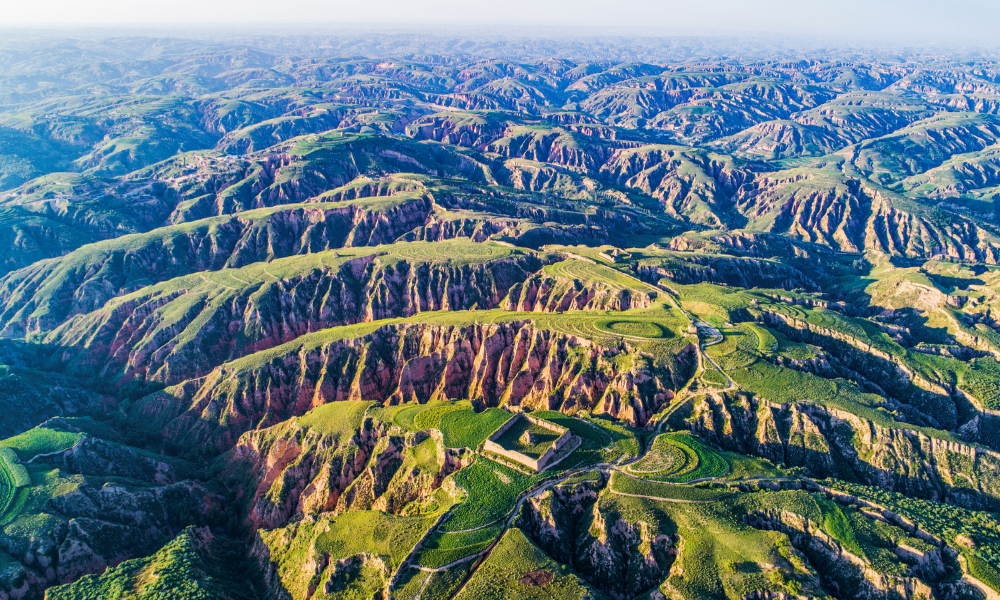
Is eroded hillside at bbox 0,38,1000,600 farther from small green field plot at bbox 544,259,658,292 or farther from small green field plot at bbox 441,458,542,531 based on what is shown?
small green field plot at bbox 544,259,658,292

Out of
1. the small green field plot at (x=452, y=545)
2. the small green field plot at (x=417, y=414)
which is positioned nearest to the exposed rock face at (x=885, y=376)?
the small green field plot at (x=417, y=414)

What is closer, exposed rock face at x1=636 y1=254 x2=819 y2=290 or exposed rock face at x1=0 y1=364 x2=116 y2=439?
exposed rock face at x1=0 y1=364 x2=116 y2=439

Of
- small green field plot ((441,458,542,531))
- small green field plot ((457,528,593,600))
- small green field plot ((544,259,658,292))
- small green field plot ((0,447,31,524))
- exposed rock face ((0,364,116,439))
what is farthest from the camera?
small green field plot ((544,259,658,292))

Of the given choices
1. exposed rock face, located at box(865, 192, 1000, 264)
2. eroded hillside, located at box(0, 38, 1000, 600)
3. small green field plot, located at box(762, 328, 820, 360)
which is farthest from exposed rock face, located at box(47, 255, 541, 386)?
exposed rock face, located at box(865, 192, 1000, 264)

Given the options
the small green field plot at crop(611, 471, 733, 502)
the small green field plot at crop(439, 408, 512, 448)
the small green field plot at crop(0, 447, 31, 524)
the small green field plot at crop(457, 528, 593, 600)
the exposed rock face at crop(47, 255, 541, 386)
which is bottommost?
the exposed rock face at crop(47, 255, 541, 386)

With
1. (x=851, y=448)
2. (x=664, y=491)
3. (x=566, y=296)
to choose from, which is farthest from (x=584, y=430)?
(x=566, y=296)

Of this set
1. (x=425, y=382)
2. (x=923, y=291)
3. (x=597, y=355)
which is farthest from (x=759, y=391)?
(x=923, y=291)
